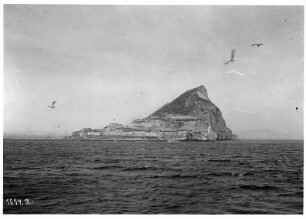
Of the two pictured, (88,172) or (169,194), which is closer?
(169,194)

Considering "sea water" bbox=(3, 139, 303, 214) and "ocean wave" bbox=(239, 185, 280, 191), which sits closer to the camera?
"sea water" bbox=(3, 139, 303, 214)

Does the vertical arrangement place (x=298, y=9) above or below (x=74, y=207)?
above

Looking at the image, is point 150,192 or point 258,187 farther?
point 258,187

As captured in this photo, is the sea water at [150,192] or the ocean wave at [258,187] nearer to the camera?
the sea water at [150,192]

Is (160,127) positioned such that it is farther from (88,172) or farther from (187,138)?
(88,172)

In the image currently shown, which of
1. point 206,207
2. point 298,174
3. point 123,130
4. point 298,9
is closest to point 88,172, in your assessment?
point 206,207
